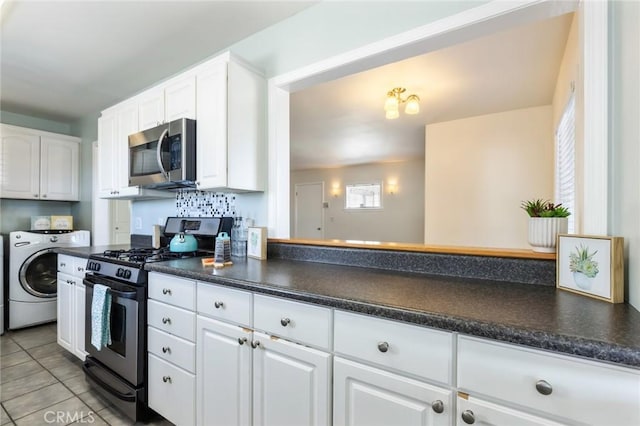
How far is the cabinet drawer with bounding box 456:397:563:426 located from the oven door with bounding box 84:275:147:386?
1619 mm

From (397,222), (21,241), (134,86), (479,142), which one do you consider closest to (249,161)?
(134,86)

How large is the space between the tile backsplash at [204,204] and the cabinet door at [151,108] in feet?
2.05

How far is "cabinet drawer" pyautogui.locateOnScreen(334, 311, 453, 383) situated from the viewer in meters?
0.86

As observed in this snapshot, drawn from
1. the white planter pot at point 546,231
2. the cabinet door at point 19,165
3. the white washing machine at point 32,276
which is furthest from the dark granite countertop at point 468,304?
the cabinet door at point 19,165

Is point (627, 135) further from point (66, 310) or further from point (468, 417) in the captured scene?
point (66, 310)

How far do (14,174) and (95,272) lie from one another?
2.61m

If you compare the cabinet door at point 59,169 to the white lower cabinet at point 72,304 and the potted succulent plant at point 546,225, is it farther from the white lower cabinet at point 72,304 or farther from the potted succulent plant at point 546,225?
the potted succulent plant at point 546,225

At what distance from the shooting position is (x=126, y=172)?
2572 mm

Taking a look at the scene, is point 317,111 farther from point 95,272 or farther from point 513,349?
point 513,349

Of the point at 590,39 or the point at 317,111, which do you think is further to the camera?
the point at 317,111

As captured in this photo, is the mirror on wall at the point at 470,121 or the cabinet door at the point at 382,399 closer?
the cabinet door at the point at 382,399

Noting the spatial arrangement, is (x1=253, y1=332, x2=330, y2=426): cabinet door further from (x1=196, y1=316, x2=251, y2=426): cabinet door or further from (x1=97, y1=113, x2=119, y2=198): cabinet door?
(x1=97, y1=113, x2=119, y2=198): cabinet door

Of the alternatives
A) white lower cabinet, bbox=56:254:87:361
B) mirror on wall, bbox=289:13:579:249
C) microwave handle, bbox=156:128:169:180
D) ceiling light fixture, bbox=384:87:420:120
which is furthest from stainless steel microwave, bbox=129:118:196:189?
ceiling light fixture, bbox=384:87:420:120

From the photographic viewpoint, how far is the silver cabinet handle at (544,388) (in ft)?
2.34
